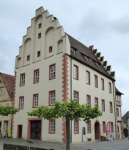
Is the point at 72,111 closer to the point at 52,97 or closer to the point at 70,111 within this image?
the point at 70,111

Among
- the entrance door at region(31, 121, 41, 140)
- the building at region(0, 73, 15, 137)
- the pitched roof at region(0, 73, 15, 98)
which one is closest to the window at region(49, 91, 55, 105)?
the entrance door at region(31, 121, 41, 140)

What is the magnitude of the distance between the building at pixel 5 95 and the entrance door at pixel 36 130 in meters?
6.52

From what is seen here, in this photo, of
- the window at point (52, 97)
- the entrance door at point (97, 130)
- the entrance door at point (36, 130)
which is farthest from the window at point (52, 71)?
the entrance door at point (97, 130)

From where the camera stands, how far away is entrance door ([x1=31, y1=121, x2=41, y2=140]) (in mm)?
23436

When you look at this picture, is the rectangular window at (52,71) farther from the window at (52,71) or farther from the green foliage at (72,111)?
the green foliage at (72,111)

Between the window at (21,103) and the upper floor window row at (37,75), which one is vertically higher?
the upper floor window row at (37,75)

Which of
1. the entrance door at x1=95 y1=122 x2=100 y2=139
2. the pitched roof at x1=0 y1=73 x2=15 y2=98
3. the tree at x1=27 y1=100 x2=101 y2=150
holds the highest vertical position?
the pitched roof at x1=0 y1=73 x2=15 y2=98

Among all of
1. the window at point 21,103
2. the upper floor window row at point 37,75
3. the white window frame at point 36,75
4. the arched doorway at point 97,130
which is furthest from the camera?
the arched doorway at point 97,130

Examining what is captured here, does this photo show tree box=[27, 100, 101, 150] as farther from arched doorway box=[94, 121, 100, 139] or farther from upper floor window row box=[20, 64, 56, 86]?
arched doorway box=[94, 121, 100, 139]

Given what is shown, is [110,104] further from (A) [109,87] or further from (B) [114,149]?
(B) [114,149]

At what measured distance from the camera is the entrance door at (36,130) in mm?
→ 23436

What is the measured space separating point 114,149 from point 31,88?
12.6 metres

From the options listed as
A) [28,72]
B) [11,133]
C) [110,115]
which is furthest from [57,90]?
[110,115]

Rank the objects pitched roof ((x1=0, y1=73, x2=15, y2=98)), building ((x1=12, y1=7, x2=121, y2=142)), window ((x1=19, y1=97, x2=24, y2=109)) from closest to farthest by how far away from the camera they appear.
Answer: building ((x1=12, y1=7, x2=121, y2=142)) < window ((x1=19, y1=97, x2=24, y2=109)) < pitched roof ((x1=0, y1=73, x2=15, y2=98))
